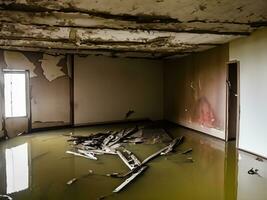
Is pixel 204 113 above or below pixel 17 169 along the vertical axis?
above

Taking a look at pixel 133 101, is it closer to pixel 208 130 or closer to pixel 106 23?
pixel 208 130

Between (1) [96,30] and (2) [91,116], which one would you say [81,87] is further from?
(1) [96,30]

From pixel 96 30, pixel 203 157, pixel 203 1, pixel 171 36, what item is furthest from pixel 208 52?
pixel 203 1

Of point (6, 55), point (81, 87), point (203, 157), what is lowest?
point (203, 157)

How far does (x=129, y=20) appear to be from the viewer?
3.73 m

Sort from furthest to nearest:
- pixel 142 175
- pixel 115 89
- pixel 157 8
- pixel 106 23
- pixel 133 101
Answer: pixel 133 101
pixel 115 89
pixel 142 175
pixel 106 23
pixel 157 8

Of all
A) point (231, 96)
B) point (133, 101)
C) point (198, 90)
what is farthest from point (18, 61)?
point (231, 96)

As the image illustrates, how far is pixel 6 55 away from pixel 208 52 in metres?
5.07

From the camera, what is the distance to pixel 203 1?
3.01m

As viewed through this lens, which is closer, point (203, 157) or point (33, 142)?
point (203, 157)

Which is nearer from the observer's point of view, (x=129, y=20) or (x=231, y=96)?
(x=129, y=20)

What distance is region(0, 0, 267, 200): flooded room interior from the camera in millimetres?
3426

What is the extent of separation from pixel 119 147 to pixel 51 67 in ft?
10.9

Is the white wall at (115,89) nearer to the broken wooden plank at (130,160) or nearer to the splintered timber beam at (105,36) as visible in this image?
the splintered timber beam at (105,36)
